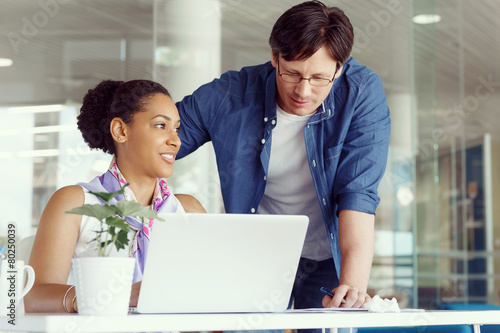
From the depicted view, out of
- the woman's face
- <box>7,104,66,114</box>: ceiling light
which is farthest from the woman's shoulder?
<box>7,104,66,114</box>: ceiling light

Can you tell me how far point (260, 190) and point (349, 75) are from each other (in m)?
0.42

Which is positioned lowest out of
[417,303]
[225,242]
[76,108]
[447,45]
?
[417,303]

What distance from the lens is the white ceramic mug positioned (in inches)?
40.6

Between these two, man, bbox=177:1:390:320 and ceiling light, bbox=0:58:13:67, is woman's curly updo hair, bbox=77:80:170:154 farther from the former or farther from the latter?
ceiling light, bbox=0:58:13:67

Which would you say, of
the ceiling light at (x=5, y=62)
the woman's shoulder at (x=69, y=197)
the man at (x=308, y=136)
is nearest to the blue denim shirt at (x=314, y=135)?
the man at (x=308, y=136)

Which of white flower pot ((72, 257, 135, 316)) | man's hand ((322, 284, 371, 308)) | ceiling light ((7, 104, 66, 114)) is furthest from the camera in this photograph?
ceiling light ((7, 104, 66, 114))

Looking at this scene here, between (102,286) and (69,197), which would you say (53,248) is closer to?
(69,197)

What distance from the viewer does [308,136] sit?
1.73 meters

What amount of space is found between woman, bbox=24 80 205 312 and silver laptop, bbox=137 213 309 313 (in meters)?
0.48

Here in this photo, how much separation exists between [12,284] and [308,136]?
93cm

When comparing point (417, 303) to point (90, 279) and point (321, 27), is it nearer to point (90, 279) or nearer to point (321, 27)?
point (321, 27)

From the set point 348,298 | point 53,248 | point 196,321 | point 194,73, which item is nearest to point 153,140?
point 53,248

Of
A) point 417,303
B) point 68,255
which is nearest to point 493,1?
point 417,303

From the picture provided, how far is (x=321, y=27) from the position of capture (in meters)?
1.59
